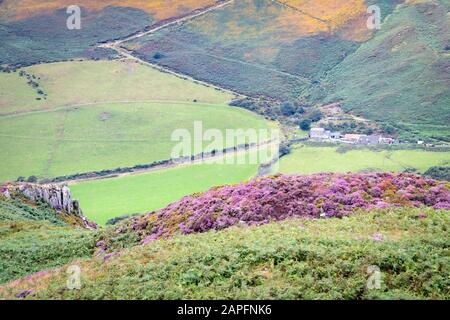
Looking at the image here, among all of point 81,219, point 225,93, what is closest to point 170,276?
point 81,219

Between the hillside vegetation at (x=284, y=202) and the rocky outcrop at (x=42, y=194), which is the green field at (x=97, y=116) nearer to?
the rocky outcrop at (x=42, y=194)

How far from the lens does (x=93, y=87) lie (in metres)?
134

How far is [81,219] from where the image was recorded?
5406 cm

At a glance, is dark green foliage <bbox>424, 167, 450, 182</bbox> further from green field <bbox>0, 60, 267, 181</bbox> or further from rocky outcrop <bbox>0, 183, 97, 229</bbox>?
rocky outcrop <bbox>0, 183, 97, 229</bbox>

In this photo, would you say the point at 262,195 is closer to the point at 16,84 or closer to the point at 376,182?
the point at 376,182

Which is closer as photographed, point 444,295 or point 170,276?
point 444,295

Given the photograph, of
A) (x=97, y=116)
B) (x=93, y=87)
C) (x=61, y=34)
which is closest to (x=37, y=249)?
(x=97, y=116)

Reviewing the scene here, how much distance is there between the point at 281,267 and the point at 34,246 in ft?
60.2

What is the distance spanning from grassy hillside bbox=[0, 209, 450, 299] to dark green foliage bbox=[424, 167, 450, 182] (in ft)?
156

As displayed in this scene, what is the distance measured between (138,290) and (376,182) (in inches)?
708

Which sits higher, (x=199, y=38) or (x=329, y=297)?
(x=199, y=38)

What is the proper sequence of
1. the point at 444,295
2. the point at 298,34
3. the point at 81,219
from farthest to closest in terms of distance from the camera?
1. the point at 298,34
2. the point at 81,219
3. the point at 444,295

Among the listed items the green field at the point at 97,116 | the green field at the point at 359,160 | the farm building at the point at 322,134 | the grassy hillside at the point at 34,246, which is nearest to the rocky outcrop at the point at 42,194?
the grassy hillside at the point at 34,246

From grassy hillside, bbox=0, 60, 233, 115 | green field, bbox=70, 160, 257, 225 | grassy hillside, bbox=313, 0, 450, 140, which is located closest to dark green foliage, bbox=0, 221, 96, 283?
green field, bbox=70, 160, 257, 225
